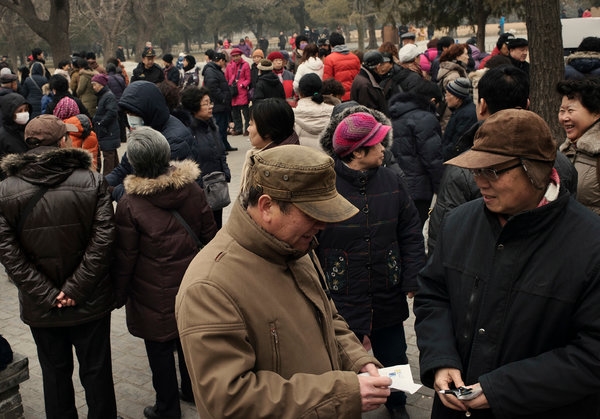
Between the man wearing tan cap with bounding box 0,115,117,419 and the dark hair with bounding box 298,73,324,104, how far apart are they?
11.5ft

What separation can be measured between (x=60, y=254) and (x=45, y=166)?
21.8 inches

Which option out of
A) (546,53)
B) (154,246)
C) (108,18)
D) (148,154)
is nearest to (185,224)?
(154,246)

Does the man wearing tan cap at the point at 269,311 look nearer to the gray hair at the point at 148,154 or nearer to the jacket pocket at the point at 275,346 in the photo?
the jacket pocket at the point at 275,346

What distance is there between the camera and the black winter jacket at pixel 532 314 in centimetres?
243

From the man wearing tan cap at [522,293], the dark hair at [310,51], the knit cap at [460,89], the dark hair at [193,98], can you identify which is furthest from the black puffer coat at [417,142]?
the dark hair at [310,51]

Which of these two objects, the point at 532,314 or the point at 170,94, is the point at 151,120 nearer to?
the point at 170,94

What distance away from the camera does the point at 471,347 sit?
2.68 metres

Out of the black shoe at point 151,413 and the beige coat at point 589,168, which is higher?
the beige coat at point 589,168

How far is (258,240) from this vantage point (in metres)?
2.39

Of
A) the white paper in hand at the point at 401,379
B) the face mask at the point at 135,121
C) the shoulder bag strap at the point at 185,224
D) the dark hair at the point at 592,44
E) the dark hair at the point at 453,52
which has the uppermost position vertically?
the dark hair at the point at 592,44

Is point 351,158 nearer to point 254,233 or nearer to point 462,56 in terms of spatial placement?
point 254,233

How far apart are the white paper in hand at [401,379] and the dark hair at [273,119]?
2.56 metres

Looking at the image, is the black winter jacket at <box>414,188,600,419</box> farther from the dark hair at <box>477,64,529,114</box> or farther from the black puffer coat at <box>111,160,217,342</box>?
the black puffer coat at <box>111,160,217,342</box>

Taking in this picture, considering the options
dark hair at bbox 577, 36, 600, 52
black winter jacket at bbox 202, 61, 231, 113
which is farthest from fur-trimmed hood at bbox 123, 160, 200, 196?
black winter jacket at bbox 202, 61, 231, 113
